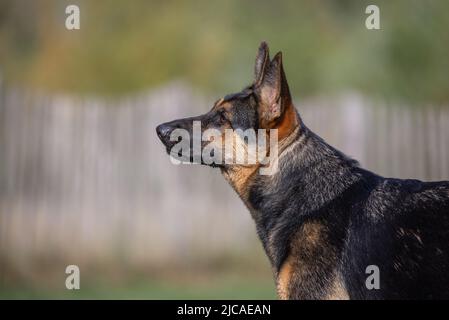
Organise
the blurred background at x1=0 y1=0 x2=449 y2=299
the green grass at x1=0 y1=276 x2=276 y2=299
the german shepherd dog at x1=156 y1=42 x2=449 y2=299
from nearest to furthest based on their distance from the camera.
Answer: the german shepherd dog at x1=156 y1=42 x2=449 y2=299 → the green grass at x1=0 y1=276 x2=276 y2=299 → the blurred background at x1=0 y1=0 x2=449 y2=299

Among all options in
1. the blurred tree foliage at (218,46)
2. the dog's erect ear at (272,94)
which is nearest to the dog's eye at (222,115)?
the dog's erect ear at (272,94)

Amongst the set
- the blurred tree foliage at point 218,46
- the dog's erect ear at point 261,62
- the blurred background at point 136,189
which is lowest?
the blurred background at point 136,189

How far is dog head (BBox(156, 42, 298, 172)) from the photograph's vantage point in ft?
16.7

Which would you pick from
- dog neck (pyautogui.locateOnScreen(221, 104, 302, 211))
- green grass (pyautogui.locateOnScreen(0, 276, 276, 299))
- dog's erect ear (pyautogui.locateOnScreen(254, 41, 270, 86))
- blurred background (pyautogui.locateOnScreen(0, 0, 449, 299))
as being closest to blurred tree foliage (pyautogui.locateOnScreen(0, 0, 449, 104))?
blurred background (pyautogui.locateOnScreen(0, 0, 449, 299))

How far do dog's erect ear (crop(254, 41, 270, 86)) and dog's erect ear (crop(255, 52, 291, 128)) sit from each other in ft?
0.07

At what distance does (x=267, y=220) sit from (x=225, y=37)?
16.1 meters

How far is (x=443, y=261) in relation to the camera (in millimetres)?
4258

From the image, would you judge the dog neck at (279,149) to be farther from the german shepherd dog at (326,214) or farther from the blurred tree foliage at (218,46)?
the blurred tree foliage at (218,46)

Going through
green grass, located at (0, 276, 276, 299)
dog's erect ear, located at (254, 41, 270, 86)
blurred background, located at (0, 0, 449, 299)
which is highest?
dog's erect ear, located at (254, 41, 270, 86)

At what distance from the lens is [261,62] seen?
5.48 metres

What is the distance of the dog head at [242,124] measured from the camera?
201 inches

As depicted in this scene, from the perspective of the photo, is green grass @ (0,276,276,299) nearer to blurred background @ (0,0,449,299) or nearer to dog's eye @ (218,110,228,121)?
blurred background @ (0,0,449,299)

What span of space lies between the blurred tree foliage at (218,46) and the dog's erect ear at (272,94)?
12.1 m

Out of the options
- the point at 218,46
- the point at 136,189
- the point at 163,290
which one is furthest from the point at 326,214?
the point at 218,46
